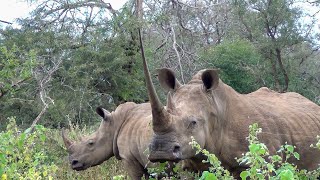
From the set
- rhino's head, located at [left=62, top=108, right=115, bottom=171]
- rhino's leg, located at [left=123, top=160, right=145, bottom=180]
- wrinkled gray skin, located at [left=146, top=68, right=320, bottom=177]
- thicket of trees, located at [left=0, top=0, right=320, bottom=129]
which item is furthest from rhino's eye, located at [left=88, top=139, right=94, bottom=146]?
thicket of trees, located at [left=0, top=0, right=320, bottom=129]

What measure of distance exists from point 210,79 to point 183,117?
56 cm

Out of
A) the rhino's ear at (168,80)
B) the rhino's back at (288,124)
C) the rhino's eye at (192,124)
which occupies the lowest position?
the rhino's back at (288,124)

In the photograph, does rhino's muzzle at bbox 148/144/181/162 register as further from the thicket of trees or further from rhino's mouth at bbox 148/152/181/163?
the thicket of trees

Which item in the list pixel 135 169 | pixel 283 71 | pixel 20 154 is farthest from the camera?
pixel 283 71

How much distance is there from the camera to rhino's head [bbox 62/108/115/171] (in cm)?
793

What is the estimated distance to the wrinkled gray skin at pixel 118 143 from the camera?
23.8 ft

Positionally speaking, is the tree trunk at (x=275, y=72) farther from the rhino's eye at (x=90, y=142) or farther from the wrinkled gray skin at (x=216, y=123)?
the wrinkled gray skin at (x=216, y=123)

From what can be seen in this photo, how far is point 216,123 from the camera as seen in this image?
5.13m

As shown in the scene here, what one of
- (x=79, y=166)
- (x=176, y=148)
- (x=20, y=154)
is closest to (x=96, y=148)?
(x=79, y=166)

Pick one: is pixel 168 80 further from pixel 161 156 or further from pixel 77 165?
pixel 77 165

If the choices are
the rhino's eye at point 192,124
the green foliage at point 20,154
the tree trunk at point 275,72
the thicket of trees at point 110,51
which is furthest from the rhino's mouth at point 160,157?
the tree trunk at point 275,72

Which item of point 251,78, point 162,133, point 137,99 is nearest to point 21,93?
point 137,99

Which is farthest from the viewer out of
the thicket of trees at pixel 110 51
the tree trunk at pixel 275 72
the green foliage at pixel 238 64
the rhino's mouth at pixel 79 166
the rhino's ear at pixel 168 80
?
the green foliage at pixel 238 64

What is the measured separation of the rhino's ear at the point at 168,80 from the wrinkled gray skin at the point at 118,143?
183 centimetres
